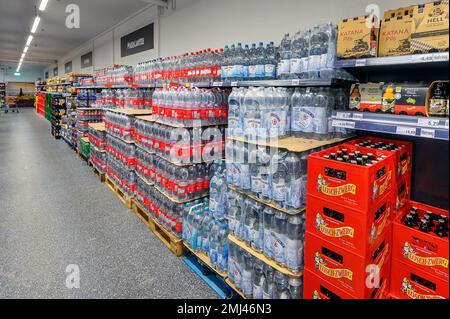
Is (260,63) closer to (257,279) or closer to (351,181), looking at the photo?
(351,181)

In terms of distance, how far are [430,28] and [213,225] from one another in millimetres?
2193

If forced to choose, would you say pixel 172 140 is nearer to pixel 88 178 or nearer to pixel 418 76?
pixel 418 76

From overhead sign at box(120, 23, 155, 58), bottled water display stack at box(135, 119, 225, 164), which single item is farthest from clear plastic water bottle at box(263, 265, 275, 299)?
overhead sign at box(120, 23, 155, 58)

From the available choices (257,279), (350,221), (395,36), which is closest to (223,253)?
(257,279)

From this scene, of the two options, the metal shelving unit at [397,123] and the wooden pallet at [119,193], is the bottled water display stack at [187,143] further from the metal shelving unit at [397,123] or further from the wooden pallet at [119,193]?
the metal shelving unit at [397,123]

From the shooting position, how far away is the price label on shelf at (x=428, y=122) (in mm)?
1554

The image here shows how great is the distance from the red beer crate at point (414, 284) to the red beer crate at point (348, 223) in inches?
11.8

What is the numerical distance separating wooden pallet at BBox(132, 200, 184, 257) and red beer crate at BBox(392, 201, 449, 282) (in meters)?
2.07

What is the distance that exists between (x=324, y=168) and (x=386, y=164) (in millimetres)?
383

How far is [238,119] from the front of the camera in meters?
2.49

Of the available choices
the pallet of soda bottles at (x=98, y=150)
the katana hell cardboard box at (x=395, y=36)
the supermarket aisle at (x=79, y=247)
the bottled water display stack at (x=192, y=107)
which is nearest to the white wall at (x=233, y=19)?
the katana hell cardboard box at (x=395, y=36)

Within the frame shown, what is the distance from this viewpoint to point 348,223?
1.66 metres

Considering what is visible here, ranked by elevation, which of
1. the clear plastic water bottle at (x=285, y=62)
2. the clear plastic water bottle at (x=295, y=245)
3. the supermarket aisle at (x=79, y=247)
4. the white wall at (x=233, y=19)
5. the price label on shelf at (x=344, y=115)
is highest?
the white wall at (x=233, y=19)

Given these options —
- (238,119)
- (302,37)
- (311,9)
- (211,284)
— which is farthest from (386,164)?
(311,9)
